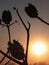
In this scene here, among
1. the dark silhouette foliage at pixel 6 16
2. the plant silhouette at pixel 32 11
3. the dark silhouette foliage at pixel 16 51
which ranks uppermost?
the plant silhouette at pixel 32 11

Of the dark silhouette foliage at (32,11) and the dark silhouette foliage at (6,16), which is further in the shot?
the dark silhouette foliage at (6,16)

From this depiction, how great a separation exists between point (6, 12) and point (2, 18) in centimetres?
89

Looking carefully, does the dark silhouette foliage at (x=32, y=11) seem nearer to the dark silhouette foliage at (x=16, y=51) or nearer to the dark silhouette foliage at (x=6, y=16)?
the dark silhouette foliage at (x=16, y=51)

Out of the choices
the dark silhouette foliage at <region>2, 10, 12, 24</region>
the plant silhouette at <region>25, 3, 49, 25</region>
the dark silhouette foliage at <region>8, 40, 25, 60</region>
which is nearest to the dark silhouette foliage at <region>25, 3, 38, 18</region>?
the plant silhouette at <region>25, 3, 49, 25</region>

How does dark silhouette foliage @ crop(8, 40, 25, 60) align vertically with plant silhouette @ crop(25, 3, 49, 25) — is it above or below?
below

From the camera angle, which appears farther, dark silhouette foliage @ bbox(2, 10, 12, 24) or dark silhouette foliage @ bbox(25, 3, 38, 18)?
dark silhouette foliage @ bbox(2, 10, 12, 24)

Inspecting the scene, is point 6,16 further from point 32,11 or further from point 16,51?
point 16,51

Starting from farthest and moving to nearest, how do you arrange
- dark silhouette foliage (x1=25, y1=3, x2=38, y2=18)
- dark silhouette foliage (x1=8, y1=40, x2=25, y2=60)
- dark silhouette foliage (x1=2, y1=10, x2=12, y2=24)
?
1. dark silhouette foliage (x1=2, y1=10, x2=12, y2=24)
2. dark silhouette foliage (x1=25, y1=3, x2=38, y2=18)
3. dark silhouette foliage (x1=8, y1=40, x2=25, y2=60)

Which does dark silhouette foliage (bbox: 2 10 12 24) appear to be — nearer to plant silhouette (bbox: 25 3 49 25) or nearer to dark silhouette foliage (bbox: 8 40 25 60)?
plant silhouette (bbox: 25 3 49 25)

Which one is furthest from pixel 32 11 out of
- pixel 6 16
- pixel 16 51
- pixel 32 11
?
pixel 6 16

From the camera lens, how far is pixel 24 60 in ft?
23.5

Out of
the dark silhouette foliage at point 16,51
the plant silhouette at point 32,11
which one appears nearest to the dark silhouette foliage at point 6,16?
the plant silhouette at point 32,11

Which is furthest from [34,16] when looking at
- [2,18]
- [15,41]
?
[2,18]

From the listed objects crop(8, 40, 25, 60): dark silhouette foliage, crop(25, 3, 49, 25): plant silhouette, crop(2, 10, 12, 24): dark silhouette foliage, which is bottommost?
crop(2, 10, 12, 24): dark silhouette foliage
